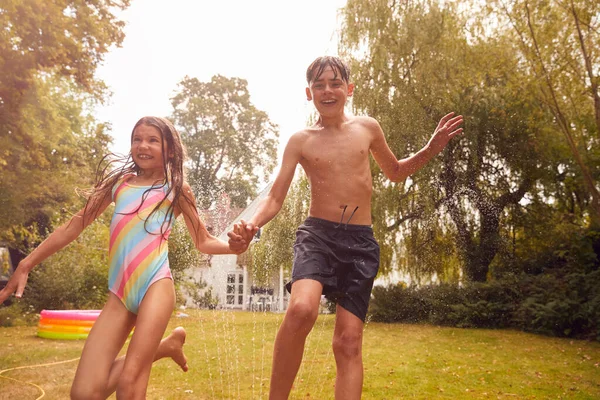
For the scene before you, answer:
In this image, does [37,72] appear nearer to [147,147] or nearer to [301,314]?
[147,147]

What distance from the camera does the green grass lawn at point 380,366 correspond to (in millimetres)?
5320

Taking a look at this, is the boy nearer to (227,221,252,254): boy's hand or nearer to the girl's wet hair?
(227,221,252,254): boy's hand

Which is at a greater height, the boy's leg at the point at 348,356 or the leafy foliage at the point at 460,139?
the leafy foliage at the point at 460,139

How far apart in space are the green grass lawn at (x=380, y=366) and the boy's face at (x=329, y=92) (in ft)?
9.29

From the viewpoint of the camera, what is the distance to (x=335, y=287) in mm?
2857

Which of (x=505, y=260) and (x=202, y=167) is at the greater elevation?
(x=202, y=167)

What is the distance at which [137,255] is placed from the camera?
2.65m

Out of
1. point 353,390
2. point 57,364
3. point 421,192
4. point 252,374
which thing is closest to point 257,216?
point 353,390

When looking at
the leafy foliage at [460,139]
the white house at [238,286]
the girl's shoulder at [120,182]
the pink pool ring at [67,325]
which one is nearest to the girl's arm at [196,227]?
the girl's shoulder at [120,182]

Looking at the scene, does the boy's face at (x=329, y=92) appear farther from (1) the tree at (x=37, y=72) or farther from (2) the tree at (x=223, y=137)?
(2) the tree at (x=223, y=137)

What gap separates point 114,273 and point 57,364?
4857mm

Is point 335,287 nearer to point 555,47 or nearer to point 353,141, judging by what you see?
point 353,141

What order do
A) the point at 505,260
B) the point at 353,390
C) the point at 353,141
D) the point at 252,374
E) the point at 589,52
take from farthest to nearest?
the point at 505,260 < the point at 589,52 < the point at 252,374 < the point at 353,141 < the point at 353,390

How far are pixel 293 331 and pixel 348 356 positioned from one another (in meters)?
0.29
